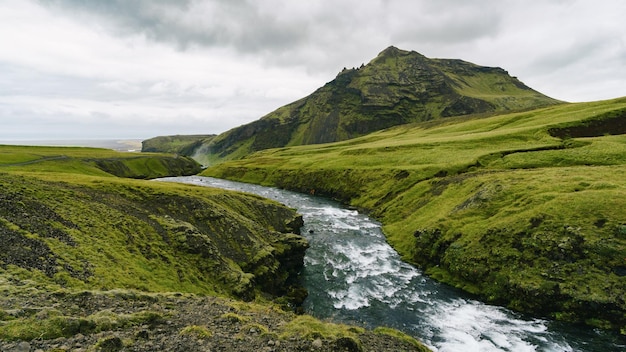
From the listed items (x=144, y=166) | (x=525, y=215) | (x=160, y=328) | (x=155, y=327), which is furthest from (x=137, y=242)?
(x=144, y=166)

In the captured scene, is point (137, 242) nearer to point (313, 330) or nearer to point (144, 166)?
point (313, 330)

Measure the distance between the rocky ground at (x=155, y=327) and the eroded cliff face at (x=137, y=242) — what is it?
3964 millimetres

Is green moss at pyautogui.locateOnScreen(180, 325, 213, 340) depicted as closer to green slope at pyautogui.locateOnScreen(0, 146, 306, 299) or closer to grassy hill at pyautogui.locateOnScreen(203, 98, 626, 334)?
green slope at pyautogui.locateOnScreen(0, 146, 306, 299)

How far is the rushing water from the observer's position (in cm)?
2595

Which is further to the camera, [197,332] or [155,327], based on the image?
[155,327]

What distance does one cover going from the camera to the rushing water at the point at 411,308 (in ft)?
85.1

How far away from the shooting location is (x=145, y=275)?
26344mm

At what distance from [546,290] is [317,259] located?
88.7ft

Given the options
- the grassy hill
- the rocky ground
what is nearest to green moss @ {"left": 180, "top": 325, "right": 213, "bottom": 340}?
the rocky ground

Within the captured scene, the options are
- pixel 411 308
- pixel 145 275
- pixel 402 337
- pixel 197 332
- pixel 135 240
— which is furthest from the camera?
pixel 411 308

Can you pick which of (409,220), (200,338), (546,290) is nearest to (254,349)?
(200,338)

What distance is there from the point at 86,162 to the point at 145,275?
396 ft

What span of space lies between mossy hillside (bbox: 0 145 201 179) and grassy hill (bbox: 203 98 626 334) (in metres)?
88.4

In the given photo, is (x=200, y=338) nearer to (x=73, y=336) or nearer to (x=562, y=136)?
(x=73, y=336)
